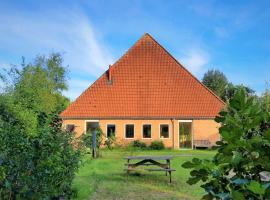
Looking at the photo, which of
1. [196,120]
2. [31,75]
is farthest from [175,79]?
[31,75]

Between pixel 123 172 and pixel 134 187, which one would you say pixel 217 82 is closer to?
pixel 123 172

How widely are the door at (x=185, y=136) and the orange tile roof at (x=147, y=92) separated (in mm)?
938

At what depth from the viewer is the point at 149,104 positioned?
1500 inches

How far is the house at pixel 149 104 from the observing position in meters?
37.2

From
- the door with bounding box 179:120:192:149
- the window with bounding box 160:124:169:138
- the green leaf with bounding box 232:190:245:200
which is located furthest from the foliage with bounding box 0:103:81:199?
the door with bounding box 179:120:192:149

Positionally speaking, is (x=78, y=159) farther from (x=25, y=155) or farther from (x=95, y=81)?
(x=95, y=81)

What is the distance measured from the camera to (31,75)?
53.5 metres

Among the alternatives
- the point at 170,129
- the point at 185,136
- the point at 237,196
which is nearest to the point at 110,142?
the point at 170,129

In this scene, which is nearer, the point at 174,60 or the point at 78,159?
the point at 78,159

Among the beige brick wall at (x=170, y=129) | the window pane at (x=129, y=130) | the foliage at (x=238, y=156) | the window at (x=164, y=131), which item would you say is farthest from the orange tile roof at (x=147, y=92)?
the foliage at (x=238, y=156)

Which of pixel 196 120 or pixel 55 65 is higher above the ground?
pixel 55 65

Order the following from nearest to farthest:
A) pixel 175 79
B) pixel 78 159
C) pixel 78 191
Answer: pixel 78 159
pixel 78 191
pixel 175 79

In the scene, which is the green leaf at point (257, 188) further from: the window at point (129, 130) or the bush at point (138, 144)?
the window at point (129, 130)

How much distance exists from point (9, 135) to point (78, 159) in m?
3.11
